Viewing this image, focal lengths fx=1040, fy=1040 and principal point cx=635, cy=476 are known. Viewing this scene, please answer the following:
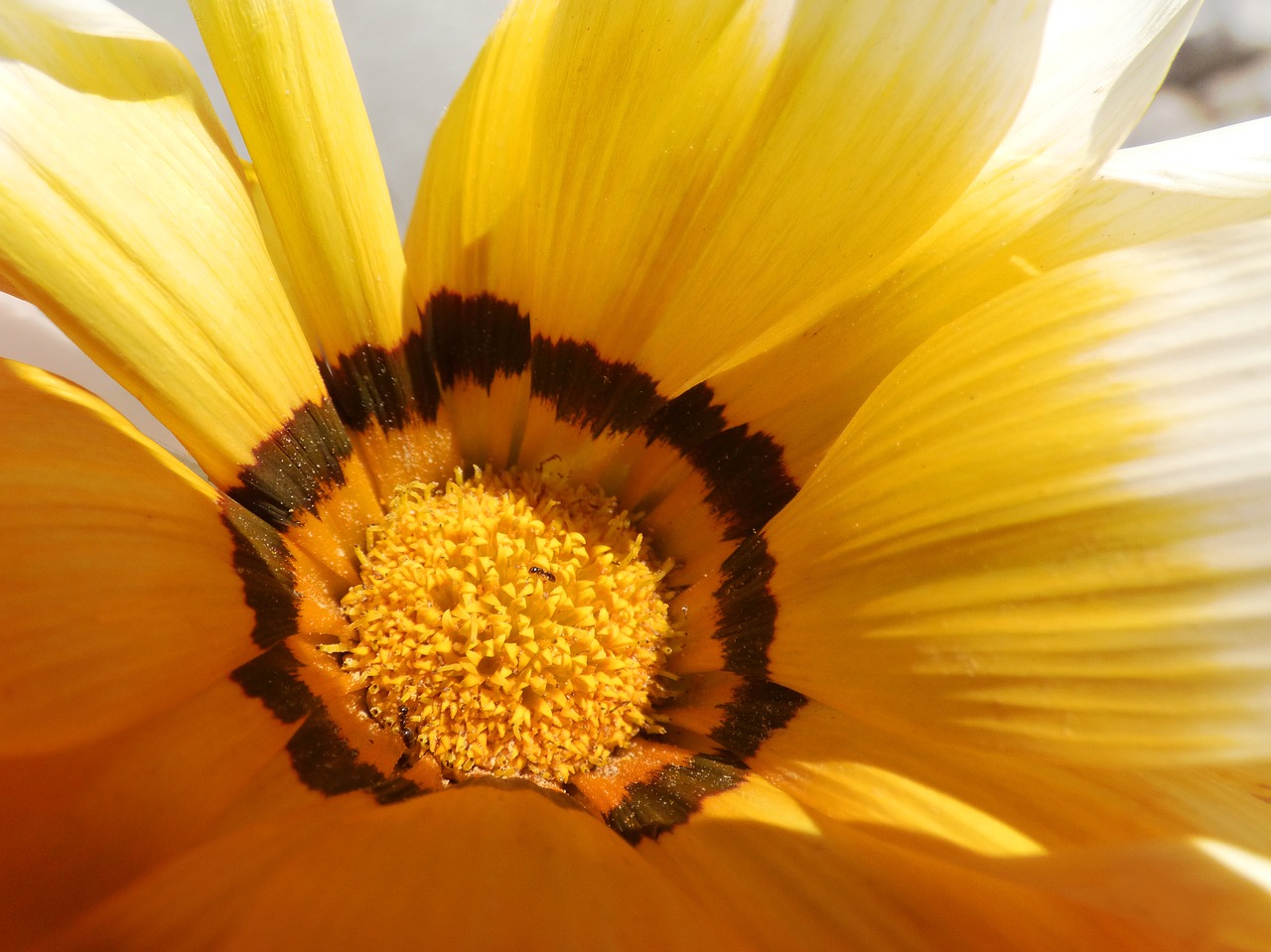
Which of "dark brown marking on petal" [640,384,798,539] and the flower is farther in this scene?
"dark brown marking on petal" [640,384,798,539]

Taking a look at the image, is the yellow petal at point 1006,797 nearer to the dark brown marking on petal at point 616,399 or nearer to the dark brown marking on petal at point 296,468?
the dark brown marking on petal at point 616,399

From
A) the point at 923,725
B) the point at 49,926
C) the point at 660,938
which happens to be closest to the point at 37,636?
the point at 49,926

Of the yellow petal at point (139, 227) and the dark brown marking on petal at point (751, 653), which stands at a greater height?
the dark brown marking on petal at point (751, 653)

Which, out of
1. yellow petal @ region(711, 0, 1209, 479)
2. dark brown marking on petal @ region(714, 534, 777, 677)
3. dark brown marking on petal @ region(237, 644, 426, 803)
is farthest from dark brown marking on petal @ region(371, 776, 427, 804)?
yellow petal @ region(711, 0, 1209, 479)

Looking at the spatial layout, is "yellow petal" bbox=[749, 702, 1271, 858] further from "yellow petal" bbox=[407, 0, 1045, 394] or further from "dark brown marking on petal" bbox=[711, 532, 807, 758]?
"yellow petal" bbox=[407, 0, 1045, 394]

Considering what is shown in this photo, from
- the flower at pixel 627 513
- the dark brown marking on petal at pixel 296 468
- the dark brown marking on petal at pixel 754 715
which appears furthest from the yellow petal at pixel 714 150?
the dark brown marking on petal at pixel 754 715

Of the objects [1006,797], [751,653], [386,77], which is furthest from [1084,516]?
[386,77]

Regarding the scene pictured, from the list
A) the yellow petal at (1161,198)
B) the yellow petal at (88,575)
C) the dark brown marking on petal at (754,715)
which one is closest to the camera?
the yellow petal at (88,575)
